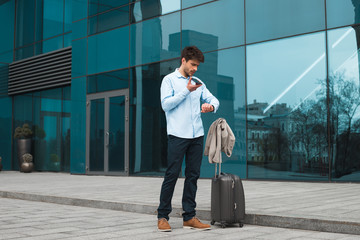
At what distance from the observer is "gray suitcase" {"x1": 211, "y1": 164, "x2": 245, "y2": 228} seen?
465cm

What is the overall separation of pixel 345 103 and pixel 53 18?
13226 millimetres

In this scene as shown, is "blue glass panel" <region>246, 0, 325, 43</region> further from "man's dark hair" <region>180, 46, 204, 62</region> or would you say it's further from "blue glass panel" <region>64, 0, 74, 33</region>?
"blue glass panel" <region>64, 0, 74, 33</region>

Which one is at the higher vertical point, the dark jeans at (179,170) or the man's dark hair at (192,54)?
the man's dark hair at (192,54)

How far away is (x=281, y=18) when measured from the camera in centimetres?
1087

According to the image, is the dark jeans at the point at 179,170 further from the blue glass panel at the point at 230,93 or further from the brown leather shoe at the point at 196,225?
the blue glass panel at the point at 230,93

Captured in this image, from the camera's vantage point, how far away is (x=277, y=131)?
10711 millimetres

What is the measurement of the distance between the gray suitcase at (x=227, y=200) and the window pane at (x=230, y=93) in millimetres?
6532

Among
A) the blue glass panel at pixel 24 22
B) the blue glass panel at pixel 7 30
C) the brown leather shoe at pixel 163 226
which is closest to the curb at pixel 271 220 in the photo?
the brown leather shoe at pixel 163 226

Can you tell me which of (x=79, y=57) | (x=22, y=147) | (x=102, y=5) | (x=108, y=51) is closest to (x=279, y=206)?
(x=108, y=51)

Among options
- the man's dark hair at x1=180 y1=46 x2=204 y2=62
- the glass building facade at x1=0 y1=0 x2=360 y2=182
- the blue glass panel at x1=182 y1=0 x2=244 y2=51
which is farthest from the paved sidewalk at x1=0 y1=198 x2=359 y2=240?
the blue glass panel at x1=182 y1=0 x2=244 y2=51

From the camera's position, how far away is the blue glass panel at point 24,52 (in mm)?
19312

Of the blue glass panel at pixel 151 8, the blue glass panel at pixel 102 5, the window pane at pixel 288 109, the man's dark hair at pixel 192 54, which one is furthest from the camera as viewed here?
the blue glass panel at pixel 102 5

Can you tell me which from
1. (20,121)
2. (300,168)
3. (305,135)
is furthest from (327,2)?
(20,121)

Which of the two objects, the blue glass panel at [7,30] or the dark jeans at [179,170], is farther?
the blue glass panel at [7,30]
